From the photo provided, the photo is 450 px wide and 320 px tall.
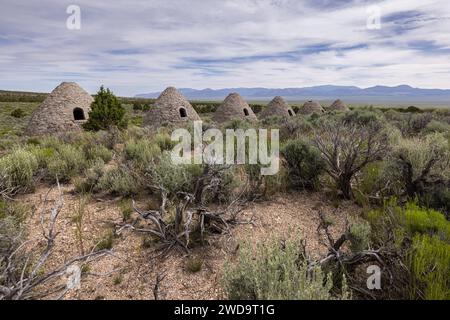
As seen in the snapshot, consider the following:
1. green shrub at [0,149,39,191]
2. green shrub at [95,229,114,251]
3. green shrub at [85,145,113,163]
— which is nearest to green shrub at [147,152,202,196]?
green shrub at [95,229,114,251]

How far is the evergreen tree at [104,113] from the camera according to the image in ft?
48.1

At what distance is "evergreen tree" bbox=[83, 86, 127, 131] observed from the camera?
14656 mm

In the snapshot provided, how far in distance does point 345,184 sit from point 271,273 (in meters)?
3.33

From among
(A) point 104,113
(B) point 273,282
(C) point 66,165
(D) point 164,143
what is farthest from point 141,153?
(A) point 104,113

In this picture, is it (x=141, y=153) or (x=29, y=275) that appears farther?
(x=141, y=153)

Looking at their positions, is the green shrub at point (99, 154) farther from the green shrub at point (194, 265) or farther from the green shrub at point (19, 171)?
the green shrub at point (194, 265)

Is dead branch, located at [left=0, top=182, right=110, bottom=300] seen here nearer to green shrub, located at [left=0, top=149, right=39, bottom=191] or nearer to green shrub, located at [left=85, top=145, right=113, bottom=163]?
green shrub, located at [left=0, top=149, right=39, bottom=191]

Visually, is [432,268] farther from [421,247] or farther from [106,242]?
A: [106,242]

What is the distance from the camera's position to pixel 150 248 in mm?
3723

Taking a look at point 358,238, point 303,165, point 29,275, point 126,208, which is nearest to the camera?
point 29,275

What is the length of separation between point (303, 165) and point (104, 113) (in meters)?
12.1

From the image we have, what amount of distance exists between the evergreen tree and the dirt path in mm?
9929

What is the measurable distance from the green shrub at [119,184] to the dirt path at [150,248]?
0.26 metres
